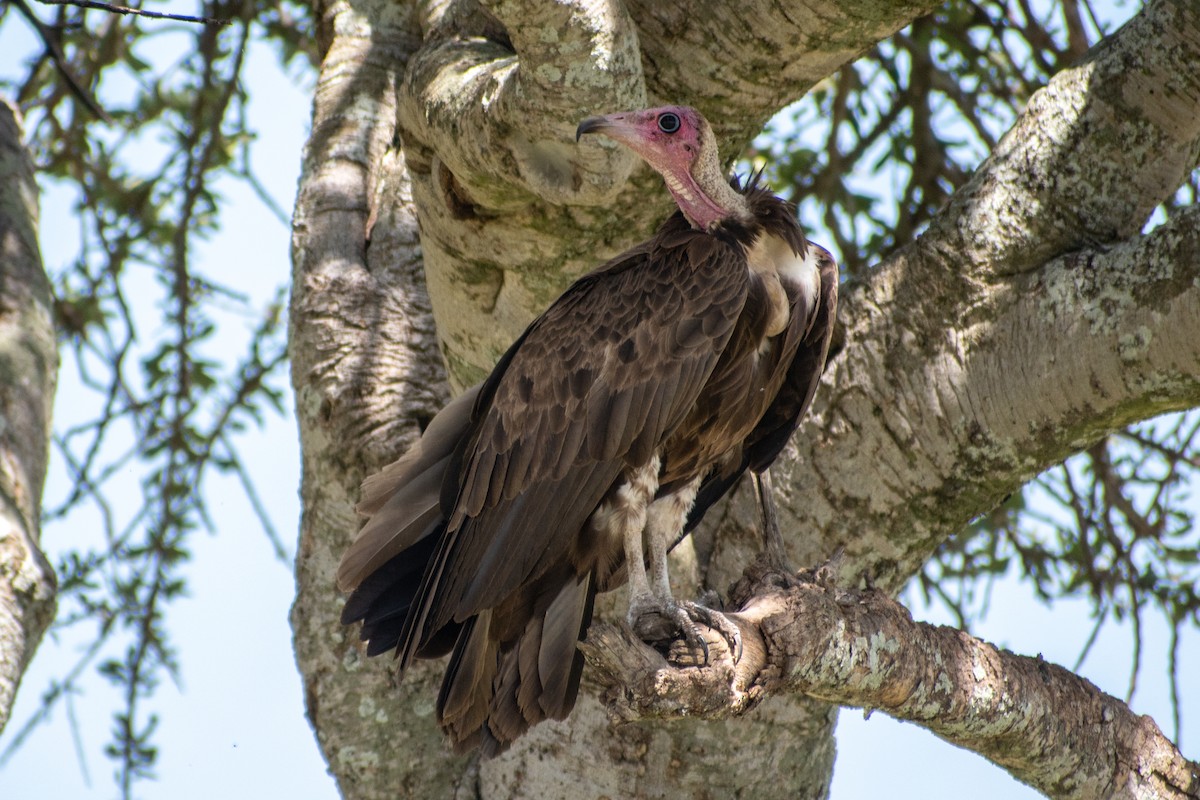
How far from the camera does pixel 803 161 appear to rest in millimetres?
5305

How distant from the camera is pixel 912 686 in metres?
2.98

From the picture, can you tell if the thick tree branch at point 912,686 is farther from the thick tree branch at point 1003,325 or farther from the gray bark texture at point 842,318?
the thick tree branch at point 1003,325

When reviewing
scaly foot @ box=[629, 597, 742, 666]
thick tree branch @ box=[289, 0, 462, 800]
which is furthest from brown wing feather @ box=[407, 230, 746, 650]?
thick tree branch @ box=[289, 0, 462, 800]

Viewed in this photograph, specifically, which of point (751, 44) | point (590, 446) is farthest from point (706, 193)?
point (590, 446)

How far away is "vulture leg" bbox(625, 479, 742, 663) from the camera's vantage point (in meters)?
2.71

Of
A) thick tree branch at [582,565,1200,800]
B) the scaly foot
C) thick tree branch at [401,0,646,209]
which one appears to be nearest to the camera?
thick tree branch at [582,565,1200,800]

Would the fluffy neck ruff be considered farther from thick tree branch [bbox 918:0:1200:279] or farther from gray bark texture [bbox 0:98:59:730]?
gray bark texture [bbox 0:98:59:730]

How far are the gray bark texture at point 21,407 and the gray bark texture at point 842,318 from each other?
0.81m

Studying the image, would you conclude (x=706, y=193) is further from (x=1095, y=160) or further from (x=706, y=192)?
(x=1095, y=160)

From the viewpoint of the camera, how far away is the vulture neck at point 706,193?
340cm

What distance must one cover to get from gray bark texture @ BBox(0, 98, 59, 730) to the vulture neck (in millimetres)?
1984

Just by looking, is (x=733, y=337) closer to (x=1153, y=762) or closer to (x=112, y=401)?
(x=1153, y=762)

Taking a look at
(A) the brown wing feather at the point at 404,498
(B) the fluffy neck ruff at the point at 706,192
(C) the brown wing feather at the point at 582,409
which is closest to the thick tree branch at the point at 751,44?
(B) the fluffy neck ruff at the point at 706,192

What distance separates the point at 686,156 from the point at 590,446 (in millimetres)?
805
